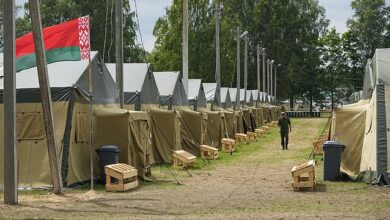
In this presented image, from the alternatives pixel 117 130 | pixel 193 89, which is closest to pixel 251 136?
pixel 193 89

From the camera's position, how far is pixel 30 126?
16219mm

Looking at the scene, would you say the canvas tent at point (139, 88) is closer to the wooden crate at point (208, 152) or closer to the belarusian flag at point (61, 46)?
the wooden crate at point (208, 152)

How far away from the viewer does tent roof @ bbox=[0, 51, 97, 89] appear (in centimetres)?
1666

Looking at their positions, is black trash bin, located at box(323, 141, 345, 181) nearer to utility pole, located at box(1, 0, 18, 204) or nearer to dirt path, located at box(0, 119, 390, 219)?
dirt path, located at box(0, 119, 390, 219)

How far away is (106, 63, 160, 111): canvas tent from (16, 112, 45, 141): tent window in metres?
6.99

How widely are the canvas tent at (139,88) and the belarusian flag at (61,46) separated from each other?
283 inches

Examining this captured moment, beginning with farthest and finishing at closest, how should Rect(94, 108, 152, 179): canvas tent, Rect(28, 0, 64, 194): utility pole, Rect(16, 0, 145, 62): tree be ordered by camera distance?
1. Rect(16, 0, 145, 62): tree
2. Rect(94, 108, 152, 179): canvas tent
3. Rect(28, 0, 64, 194): utility pole

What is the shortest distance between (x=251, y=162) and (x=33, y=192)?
10523 millimetres

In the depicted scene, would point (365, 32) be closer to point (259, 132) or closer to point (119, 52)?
point (259, 132)

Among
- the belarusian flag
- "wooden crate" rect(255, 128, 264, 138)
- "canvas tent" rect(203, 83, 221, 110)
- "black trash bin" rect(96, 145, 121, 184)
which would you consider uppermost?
the belarusian flag

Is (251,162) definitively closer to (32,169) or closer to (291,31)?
(32,169)

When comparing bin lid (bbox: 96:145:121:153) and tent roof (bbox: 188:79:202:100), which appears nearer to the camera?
bin lid (bbox: 96:145:121:153)

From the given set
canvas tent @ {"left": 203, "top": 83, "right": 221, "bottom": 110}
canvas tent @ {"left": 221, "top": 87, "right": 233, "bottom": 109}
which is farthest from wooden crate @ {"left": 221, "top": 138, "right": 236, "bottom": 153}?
canvas tent @ {"left": 221, "top": 87, "right": 233, "bottom": 109}

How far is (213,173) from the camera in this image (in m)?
20.2
